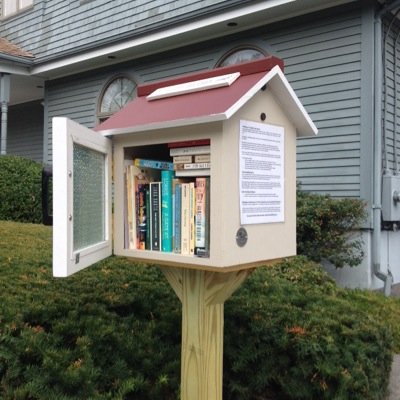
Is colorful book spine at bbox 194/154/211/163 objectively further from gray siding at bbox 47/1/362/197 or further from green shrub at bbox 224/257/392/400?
gray siding at bbox 47/1/362/197

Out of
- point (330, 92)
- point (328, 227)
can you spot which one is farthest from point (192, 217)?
point (330, 92)

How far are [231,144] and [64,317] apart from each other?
173cm

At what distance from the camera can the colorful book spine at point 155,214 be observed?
8.59ft

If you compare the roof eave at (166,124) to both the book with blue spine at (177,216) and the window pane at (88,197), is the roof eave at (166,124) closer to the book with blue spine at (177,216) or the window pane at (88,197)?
the window pane at (88,197)

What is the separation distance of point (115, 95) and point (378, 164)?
233 inches

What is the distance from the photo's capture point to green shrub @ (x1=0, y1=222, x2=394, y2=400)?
2.81 meters

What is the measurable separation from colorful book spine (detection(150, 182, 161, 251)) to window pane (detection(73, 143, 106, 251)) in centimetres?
26

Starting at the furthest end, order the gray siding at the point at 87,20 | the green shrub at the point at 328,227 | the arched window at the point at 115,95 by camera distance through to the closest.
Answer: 1. the arched window at the point at 115,95
2. the gray siding at the point at 87,20
3. the green shrub at the point at 328,227

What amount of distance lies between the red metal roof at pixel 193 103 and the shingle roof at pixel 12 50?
978 centimetres

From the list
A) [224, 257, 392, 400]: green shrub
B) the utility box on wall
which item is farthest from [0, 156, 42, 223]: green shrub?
[224, 257, 392, 400]: green shrub

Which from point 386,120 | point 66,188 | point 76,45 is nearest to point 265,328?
point 66,188

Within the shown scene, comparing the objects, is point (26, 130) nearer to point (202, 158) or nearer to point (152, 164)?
point (152, 164)

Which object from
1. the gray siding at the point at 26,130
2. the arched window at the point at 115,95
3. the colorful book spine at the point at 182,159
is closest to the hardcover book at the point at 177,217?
the colorful book spine at the point at 182,159

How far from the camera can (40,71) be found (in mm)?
11844
